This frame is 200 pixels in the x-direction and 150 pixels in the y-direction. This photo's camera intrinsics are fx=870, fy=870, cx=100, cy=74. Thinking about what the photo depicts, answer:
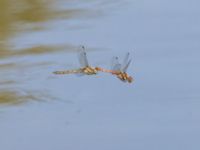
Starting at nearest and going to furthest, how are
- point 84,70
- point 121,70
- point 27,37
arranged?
1. point 121,70
2. point 84,70
3. point 27,37

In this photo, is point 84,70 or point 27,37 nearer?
point 84,70

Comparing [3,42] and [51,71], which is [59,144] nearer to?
[51,71]

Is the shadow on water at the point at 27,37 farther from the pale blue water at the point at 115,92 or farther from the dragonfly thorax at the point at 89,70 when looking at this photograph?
the dragonfly thorax at the point at 89,70

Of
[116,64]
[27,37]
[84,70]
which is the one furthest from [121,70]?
[27,37]

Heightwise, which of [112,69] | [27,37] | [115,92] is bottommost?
[115,92]

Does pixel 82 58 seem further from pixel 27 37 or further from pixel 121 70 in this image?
pixel 27 37

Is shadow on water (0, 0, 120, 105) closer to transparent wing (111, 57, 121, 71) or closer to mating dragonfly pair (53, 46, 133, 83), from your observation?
mating dragonfly pair (53, 46, 133, 83)

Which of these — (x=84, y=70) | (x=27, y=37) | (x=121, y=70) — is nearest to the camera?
(x=121, y=70)
